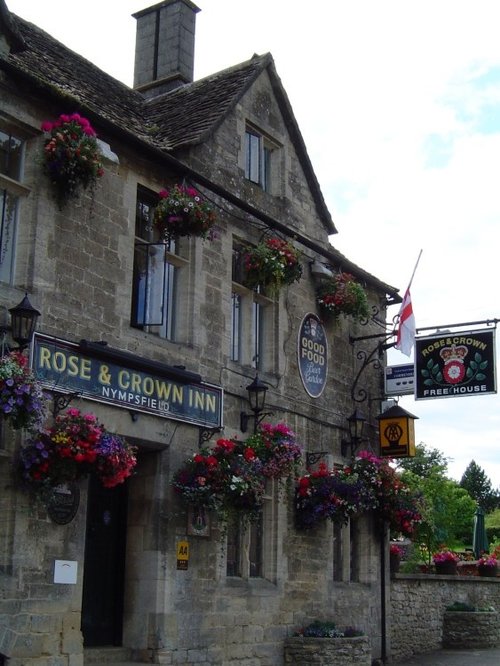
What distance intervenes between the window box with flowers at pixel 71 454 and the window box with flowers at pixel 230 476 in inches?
68.2

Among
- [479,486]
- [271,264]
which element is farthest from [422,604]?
[479,486]

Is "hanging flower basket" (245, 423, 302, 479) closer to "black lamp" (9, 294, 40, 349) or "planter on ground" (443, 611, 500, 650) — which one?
"black lamp" (9, 294, 40, 349)

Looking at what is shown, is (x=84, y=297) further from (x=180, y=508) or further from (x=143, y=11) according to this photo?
(x=143, y=11)

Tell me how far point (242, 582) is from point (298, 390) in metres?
3.19

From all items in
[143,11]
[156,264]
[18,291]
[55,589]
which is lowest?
[55,589]

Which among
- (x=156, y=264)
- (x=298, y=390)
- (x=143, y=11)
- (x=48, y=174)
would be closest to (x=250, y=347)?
(x=298, y=390)

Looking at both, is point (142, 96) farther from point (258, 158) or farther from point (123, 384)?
point (123, 384)

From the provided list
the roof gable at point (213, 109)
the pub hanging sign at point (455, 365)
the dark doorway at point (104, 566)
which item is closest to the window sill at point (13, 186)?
the roof gable at point (213, 109)

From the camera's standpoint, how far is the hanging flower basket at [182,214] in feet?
39.2

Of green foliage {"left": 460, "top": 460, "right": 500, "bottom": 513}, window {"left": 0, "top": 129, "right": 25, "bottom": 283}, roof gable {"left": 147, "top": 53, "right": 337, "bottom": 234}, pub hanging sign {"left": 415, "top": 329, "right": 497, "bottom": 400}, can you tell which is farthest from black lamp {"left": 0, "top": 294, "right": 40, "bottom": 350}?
green foliage {"left": 460, "top": 460, "right": 500, "bottom": 513}

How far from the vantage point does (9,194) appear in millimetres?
10469

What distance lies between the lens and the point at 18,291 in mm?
10102

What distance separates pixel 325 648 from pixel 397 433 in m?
4.34

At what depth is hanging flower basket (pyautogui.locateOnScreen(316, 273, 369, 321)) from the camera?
15.3m
